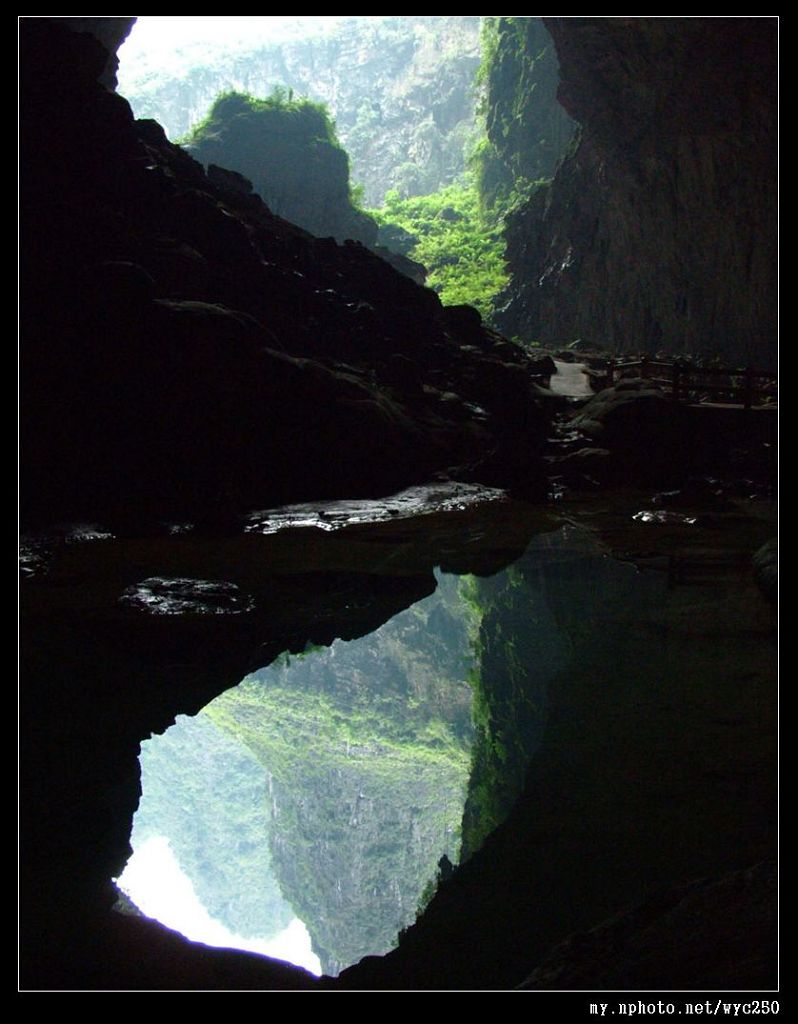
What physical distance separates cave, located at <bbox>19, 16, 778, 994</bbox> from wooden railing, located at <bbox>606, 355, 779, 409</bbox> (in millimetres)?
313

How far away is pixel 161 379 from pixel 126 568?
6478 millimetres

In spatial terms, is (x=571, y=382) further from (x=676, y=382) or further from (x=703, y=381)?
(x=676, y=382)

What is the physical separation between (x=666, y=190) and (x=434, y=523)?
30.5 m

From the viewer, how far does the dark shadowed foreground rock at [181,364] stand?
16656mm

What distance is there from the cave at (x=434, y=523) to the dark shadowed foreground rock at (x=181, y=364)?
0.08 metres

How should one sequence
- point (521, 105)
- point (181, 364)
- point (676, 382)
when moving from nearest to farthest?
point (181, 364)
point (676, 382)
point (521, 105)

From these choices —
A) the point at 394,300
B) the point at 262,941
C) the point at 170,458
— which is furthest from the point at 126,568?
the point at 394,300

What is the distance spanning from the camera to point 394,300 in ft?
93.1

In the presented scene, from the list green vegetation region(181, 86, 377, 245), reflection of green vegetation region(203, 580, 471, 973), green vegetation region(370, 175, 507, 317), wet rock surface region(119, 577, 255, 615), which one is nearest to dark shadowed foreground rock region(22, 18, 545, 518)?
wet rock surface region(119, 577, 255, 615)

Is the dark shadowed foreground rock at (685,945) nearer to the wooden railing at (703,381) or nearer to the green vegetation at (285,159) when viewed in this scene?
the wooden railing at (703,381)

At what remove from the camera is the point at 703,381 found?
98.8ft

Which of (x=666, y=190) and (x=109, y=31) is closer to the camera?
(x=109, y=31)

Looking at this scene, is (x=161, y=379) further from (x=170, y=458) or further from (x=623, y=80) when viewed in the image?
(x=623, y=80)

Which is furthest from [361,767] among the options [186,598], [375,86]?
[375,86]
